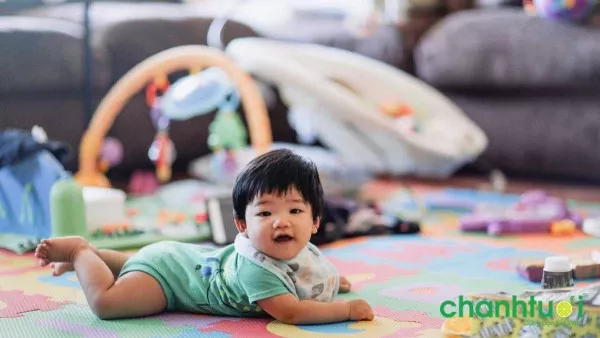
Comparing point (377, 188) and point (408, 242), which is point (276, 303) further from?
point (377, 188)

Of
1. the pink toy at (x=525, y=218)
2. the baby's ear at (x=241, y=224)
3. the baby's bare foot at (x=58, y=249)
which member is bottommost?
the pink toy at (x=525, y=218)

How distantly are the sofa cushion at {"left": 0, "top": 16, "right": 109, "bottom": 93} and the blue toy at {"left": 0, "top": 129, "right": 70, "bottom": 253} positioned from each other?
1.52 feet

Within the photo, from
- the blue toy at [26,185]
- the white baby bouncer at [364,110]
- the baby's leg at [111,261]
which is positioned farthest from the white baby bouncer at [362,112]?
the baby's leg at [111,261]

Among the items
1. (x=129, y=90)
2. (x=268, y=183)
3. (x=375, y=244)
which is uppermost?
(x=129, y=90)

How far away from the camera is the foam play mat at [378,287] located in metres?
1.12

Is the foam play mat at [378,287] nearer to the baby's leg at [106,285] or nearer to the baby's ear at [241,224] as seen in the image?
the baby's leg at [106,285]

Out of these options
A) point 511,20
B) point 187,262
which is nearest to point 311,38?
point 511,20

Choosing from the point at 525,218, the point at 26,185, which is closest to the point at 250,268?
the point at 26,185

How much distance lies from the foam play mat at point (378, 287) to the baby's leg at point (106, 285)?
2 centimetres

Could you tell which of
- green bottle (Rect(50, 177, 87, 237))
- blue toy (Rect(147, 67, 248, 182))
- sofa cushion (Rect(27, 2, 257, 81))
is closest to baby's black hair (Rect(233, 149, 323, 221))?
green bottle (Rect(50, 177, 87, 237))

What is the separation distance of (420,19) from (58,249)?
2.10 metres

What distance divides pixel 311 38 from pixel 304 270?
199 cm

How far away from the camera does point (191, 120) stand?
269 cm

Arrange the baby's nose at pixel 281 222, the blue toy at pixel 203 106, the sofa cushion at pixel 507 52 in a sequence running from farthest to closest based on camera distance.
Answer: the sofa cushion at pixel 507 52 < the blue toy at pixel 203 106 < the baby's nose at pixel 281 222
